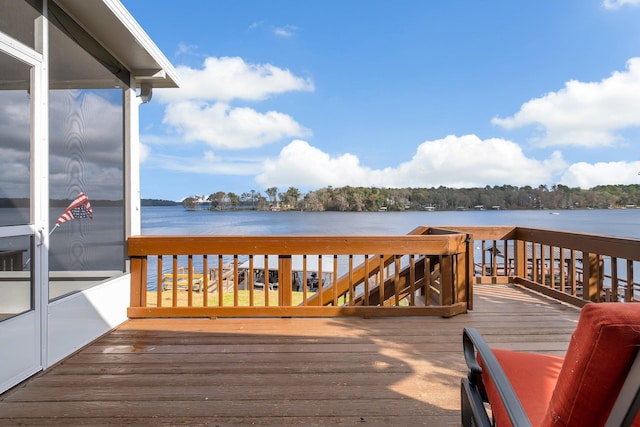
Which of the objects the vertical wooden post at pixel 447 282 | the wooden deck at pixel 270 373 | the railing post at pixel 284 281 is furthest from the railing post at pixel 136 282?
the vertical wooden post at pixel 447 282

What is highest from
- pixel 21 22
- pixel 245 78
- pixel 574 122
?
pixel 245 78

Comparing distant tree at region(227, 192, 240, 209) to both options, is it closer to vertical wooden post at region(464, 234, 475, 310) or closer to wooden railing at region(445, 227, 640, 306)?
wooden railing at region(445, 227, 640, 306)

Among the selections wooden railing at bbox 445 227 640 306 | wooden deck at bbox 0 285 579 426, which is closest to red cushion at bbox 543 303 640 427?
wooden deck at bbox 0 285 579 426

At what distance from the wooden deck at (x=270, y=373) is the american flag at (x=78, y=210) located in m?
1.06

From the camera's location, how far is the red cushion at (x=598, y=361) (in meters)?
0.69

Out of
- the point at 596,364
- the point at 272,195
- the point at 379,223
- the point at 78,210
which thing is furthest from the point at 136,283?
the point at 379,223

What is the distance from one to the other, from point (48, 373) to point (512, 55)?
2270cm

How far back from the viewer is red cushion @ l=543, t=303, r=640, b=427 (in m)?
0.69

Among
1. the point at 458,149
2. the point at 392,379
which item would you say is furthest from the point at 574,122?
the point at 392,379

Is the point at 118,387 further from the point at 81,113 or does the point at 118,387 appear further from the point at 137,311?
the point at 81,113

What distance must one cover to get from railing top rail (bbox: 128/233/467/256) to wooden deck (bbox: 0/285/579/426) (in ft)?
2.25

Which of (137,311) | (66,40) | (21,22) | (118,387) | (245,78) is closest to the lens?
(118,387)

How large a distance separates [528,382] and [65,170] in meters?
3.25

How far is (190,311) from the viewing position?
3490mm
